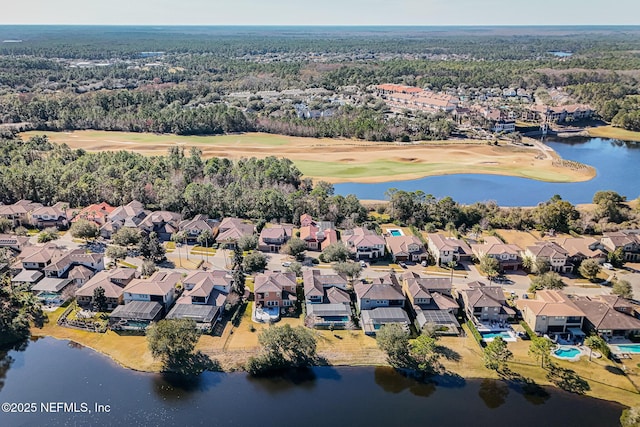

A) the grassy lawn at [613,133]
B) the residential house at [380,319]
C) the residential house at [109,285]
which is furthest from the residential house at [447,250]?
the grassy lawn at [613,133]

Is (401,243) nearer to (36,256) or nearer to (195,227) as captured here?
(195,227)

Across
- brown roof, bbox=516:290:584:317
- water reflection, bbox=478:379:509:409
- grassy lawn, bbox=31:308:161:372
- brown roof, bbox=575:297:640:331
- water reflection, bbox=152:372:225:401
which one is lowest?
water reflection, bbox=478:379:509:409

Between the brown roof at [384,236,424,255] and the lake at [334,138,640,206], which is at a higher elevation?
the brown roof at [384,236,424,255]

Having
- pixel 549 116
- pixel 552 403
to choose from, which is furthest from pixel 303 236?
pixel 549 116

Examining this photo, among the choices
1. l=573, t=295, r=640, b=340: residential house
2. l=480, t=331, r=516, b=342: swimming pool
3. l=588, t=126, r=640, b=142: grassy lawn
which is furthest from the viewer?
l=588, t=126, r=640, b=142: grassy lawn

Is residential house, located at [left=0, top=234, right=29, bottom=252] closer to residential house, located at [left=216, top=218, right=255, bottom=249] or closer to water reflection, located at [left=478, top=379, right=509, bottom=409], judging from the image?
residential house, located at [left=216, top=218, right=255, bottom=249]

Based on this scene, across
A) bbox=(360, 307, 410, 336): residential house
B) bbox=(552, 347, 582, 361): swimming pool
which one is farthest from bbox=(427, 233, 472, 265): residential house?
bbox=(552, 347, 582, 361): swimming pool

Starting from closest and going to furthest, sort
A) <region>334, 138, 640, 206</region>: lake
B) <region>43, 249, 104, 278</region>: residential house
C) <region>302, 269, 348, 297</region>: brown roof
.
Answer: <region>302, 269, 348, 297</region>: brown roof
<region>43, 249, 104, 278</region>: residential house
<region>334, 138, 640, 206</region>: lake

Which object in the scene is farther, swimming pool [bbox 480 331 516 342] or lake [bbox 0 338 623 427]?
swimming pool [bbox 480 331 516 342]
